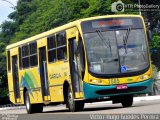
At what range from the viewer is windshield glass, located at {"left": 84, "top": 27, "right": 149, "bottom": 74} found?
71.3 ft

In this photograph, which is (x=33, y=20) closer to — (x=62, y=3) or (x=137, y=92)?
(x=62, y=3)

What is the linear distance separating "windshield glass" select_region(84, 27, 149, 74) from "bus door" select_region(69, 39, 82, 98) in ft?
3.04

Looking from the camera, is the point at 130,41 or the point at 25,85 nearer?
the point at 130,41

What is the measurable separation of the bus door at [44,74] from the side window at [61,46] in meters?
1.86

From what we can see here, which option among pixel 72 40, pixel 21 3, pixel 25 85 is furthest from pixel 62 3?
pixel 72 40

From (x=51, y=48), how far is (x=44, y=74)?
1838 mm

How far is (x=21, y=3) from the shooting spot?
114 meters

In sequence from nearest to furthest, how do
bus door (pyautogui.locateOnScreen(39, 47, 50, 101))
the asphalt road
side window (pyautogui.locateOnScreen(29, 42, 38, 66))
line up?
the asphalt road → bus door (pyautogui.locateOnScreen(39, 47, 50, 101)) → side window (pyautogui.locateOnScreen(29, 42, 38, 66))

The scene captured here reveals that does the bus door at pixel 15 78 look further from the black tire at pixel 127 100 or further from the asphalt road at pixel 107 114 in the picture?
the black tire at pixel 127 100

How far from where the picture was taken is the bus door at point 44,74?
85.7ft

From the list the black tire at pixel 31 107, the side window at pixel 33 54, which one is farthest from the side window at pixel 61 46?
the black tire at pixel 31 107

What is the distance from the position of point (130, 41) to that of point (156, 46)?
52.6 metres

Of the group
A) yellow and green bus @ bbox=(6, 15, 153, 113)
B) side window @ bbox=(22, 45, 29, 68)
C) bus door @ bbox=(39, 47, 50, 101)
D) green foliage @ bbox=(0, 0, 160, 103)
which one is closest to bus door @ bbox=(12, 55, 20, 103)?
side window @ bbox=(22, 45, 29, 68)

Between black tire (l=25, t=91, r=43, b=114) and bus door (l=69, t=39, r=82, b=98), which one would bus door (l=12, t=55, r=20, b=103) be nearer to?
black tire (l=25, t=91, r=43, b=114)
